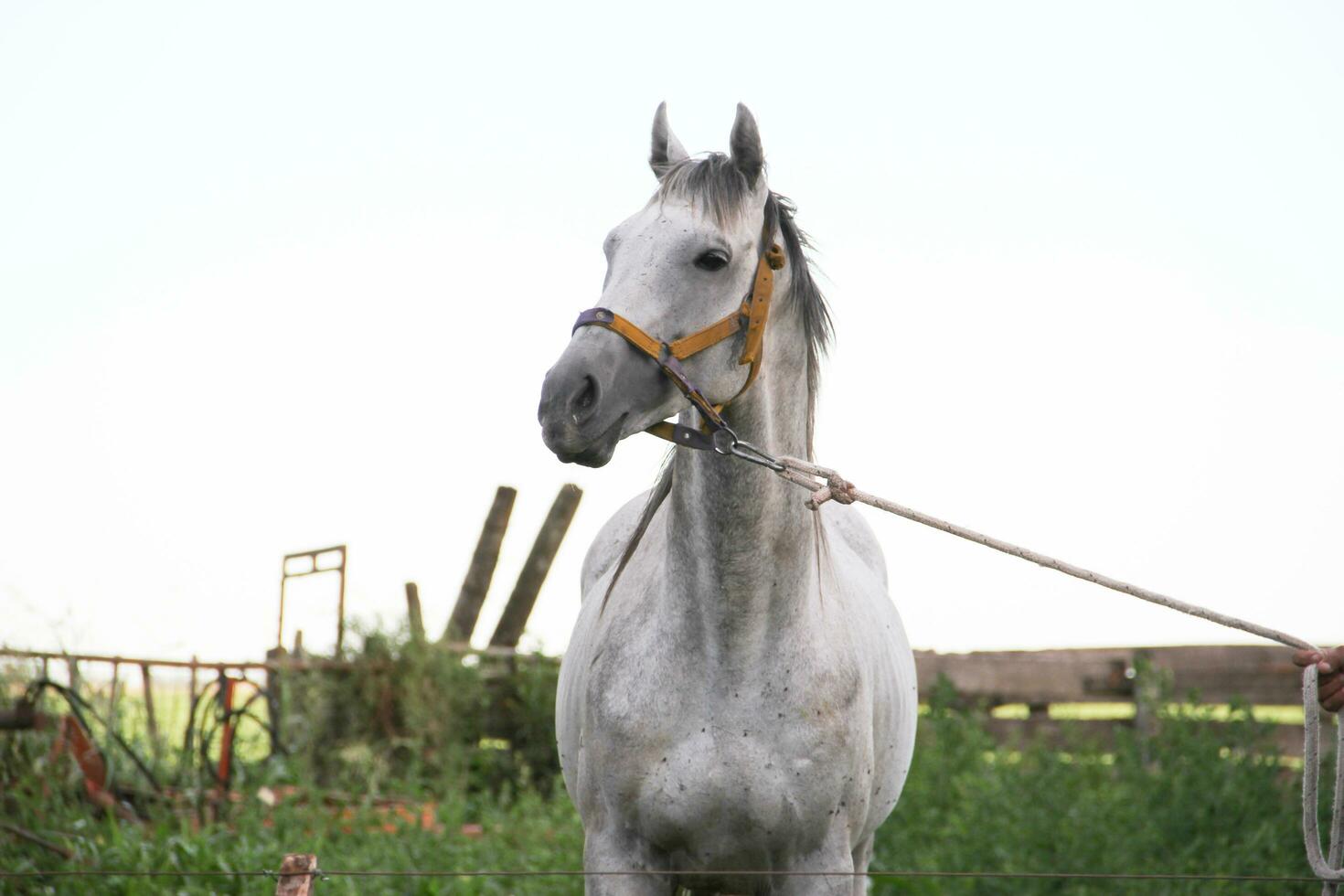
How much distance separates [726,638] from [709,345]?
0.67m

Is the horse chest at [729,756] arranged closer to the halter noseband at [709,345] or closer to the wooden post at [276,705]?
the halter noseband at [709,345]

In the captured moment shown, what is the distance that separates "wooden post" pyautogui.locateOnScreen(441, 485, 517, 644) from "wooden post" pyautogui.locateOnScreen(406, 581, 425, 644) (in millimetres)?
703

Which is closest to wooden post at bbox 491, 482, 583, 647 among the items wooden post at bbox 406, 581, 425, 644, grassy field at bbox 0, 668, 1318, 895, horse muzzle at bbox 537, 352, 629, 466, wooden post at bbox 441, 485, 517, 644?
wooden post at bbox 441, 485, 517, 644

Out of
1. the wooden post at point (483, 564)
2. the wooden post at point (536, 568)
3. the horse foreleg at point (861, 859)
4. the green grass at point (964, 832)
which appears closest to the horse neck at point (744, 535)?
the horse foreleg at point (861, 859)

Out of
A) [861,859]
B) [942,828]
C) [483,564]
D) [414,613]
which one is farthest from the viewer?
[483,564]

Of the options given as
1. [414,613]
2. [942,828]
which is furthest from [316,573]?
[942,828]

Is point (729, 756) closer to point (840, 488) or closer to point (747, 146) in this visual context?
point (840, 488)

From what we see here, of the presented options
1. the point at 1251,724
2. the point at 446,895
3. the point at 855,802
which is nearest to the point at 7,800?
the point at 446,895

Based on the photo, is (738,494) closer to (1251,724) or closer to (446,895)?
(446,895)

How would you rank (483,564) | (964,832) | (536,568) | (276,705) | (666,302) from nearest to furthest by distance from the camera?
(666,302), (964,832), (276,705), (536,568), (483,564)

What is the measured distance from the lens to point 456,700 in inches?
368

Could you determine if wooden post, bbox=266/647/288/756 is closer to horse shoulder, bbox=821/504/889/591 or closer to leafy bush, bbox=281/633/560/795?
leafy bush, bbox=281/633/560/795

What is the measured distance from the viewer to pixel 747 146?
9.25 ft

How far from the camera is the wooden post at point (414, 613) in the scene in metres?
9.49
